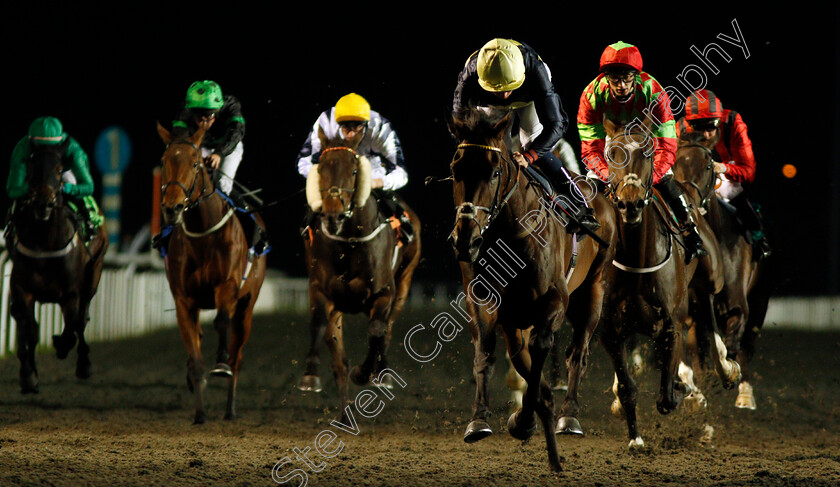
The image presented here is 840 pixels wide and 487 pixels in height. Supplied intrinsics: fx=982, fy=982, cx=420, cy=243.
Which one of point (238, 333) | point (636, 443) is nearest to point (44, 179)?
point (238, 333)

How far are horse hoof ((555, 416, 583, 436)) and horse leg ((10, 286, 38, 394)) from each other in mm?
4486

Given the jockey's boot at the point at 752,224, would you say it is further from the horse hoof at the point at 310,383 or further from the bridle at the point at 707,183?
the horse hoof at the point at 310,383

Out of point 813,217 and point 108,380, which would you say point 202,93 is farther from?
point 813,217

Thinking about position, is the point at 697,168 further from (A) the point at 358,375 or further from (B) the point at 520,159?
(A) the point at 358,375

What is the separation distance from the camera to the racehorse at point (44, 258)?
25.9ft

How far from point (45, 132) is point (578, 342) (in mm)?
4998

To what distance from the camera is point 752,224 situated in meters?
8.05

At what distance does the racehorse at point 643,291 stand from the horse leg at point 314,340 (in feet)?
6.53

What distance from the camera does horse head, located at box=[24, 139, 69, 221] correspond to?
25.9 feet

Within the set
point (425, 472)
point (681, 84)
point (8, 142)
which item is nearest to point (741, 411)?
point (681, 84)

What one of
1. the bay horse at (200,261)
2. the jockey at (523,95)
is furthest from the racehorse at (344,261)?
the jockey at (523,95)

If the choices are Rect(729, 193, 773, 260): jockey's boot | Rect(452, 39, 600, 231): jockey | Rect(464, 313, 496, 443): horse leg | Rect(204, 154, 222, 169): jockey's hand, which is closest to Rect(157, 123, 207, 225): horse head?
Rect(204, 154, 222, 169): jockey's hand

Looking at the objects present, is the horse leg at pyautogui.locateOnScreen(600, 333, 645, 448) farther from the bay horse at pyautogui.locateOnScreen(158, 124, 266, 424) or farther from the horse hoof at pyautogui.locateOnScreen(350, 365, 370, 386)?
the bay horse at pyautogui.locateOnScreen(158, 124, 266, 424)

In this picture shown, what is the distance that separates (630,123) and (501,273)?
1664 millimetres
